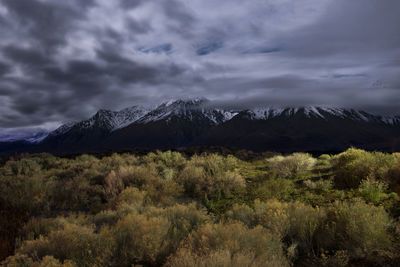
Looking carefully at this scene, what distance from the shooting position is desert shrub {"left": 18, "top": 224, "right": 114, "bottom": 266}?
150 inches

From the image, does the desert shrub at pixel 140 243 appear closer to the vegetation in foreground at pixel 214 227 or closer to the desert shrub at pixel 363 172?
the vegetation in foreground at pixel 214 227

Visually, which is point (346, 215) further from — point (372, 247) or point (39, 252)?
point (39, 252)

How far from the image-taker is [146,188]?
8.74 meters

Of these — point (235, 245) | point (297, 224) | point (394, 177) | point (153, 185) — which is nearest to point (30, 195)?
point (153, 185)

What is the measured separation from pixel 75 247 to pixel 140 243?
1.05 meters

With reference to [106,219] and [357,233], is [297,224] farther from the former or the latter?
[106,219]

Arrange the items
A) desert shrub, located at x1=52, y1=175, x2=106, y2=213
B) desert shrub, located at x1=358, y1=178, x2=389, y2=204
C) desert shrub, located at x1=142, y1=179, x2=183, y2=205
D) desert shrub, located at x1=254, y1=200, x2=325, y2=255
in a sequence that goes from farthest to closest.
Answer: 1. desert shrub, located at x1=52, y1=175, x2=106, y2=213
2. desert shrub, located at x1=142, y1=179, x2=183, y2=205
3. desert shrub, located at x1=358, y1=178, x2=389, y2=204
4. desert shrub, located at x1=254, y1=200, x2=325, y2=255

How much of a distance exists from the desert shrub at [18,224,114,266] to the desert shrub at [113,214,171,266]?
0.19 meters

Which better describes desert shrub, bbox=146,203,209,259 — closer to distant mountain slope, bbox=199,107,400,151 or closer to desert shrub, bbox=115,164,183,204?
desert shrub, bbox=115,164,183,204

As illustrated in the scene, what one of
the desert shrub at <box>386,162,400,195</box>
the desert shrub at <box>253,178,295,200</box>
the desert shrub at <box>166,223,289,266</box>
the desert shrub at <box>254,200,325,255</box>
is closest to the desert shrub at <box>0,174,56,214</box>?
the desert shrub at <box>166,223,289,266</box>

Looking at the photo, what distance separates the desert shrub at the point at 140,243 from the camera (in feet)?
13.1

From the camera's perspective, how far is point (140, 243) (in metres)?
4.03

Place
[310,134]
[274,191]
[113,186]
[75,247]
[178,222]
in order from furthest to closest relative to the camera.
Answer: [310,134], [113,186], [274,191], [178,222], [75,247]

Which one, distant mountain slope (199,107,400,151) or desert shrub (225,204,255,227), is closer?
desert shrub (225,204,255,227)
